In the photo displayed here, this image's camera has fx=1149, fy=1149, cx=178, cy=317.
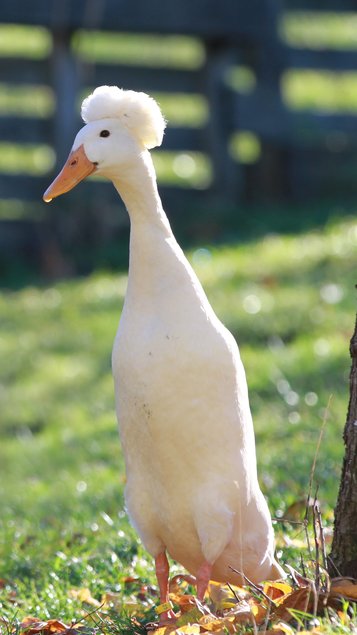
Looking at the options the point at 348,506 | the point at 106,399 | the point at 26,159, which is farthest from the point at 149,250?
the point at 26,159

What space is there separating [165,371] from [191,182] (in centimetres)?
812

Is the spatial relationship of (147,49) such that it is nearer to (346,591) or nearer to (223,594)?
(223,594)

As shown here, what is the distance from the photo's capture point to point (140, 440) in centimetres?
339

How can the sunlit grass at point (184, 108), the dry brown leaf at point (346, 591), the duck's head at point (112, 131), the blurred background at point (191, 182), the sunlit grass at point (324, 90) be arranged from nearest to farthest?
the dry brown leaf at point (346, 591) → the duck's head at point (112, 131) → the blurred background at point (191, 182) → the sunlit grass at point (184, 108) → the sunlit grass at point (324, 90)

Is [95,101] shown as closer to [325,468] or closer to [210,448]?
[210,448]

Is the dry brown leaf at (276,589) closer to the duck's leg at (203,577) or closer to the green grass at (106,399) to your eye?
the duck's leg at (203,577)

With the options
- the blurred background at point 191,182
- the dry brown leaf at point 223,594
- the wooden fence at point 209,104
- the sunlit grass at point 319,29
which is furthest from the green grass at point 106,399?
the sunlit grass at point 319,29

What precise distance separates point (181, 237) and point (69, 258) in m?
1.00

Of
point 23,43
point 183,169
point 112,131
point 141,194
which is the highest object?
point 112,131

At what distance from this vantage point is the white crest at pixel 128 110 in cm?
333

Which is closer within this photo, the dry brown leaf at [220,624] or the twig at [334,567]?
the dry brown leaf at [220,624]

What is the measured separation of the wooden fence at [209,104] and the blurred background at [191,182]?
0.04 feet

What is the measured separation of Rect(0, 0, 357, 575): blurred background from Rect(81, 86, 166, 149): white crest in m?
4.13

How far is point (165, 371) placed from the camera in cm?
326
